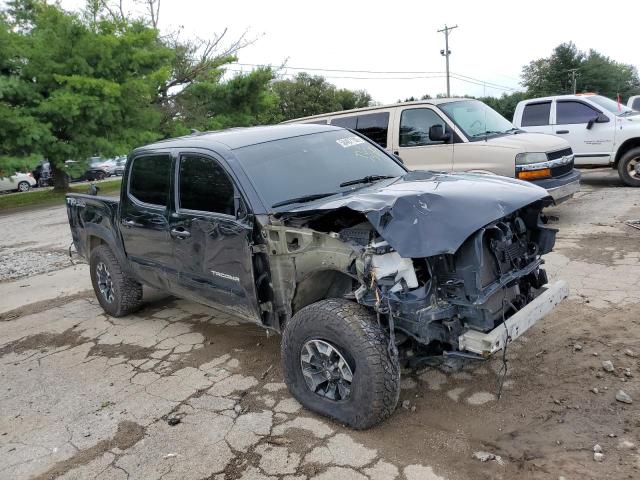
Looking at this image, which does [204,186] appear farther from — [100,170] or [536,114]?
[100,170]

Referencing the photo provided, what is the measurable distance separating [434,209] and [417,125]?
5619mm

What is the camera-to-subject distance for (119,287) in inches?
216

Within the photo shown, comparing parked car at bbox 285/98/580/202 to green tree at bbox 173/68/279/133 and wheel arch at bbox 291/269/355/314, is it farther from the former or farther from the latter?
green tree at bbox 173/68/279/133

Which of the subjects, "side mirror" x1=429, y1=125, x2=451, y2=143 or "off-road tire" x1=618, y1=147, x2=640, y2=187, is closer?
Result: "side mirror" x1=429, y1=125, x2=451, y2=143

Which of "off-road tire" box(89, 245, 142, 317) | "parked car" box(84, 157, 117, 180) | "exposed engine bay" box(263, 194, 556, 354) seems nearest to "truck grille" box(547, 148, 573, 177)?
"exposed engine bay" box(263, 194, 556, 354)

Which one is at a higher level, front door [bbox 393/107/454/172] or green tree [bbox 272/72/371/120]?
green tree [bbox 272/72/371/120]

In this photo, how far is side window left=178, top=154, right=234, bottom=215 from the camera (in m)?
3.93

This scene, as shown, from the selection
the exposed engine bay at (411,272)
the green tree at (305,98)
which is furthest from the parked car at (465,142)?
the green tree at (305,98)

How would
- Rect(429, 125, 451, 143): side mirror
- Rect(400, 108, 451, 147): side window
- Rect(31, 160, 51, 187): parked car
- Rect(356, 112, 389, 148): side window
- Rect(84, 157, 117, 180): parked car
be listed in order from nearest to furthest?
Rect(429, 125, 451, 143): side mirror, Rect(400, 108, 451, 147): side window, Rect(356, 112, 389, 148): side window, Rect(31, 160, 51, 187): parked car, Rect(84, 157, 117, 180): parked car

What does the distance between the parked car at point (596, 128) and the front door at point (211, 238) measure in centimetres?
918

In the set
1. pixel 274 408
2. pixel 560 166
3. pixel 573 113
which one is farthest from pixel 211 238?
pixel 573 113

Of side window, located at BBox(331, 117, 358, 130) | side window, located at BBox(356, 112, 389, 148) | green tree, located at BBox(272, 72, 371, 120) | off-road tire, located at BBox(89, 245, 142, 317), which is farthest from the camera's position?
green tree, located at BBox(272, 72, 371, 120)

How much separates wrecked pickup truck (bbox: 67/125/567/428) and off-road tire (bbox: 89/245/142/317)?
74 centimetres

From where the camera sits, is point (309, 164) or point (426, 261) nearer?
point (426, 261)
